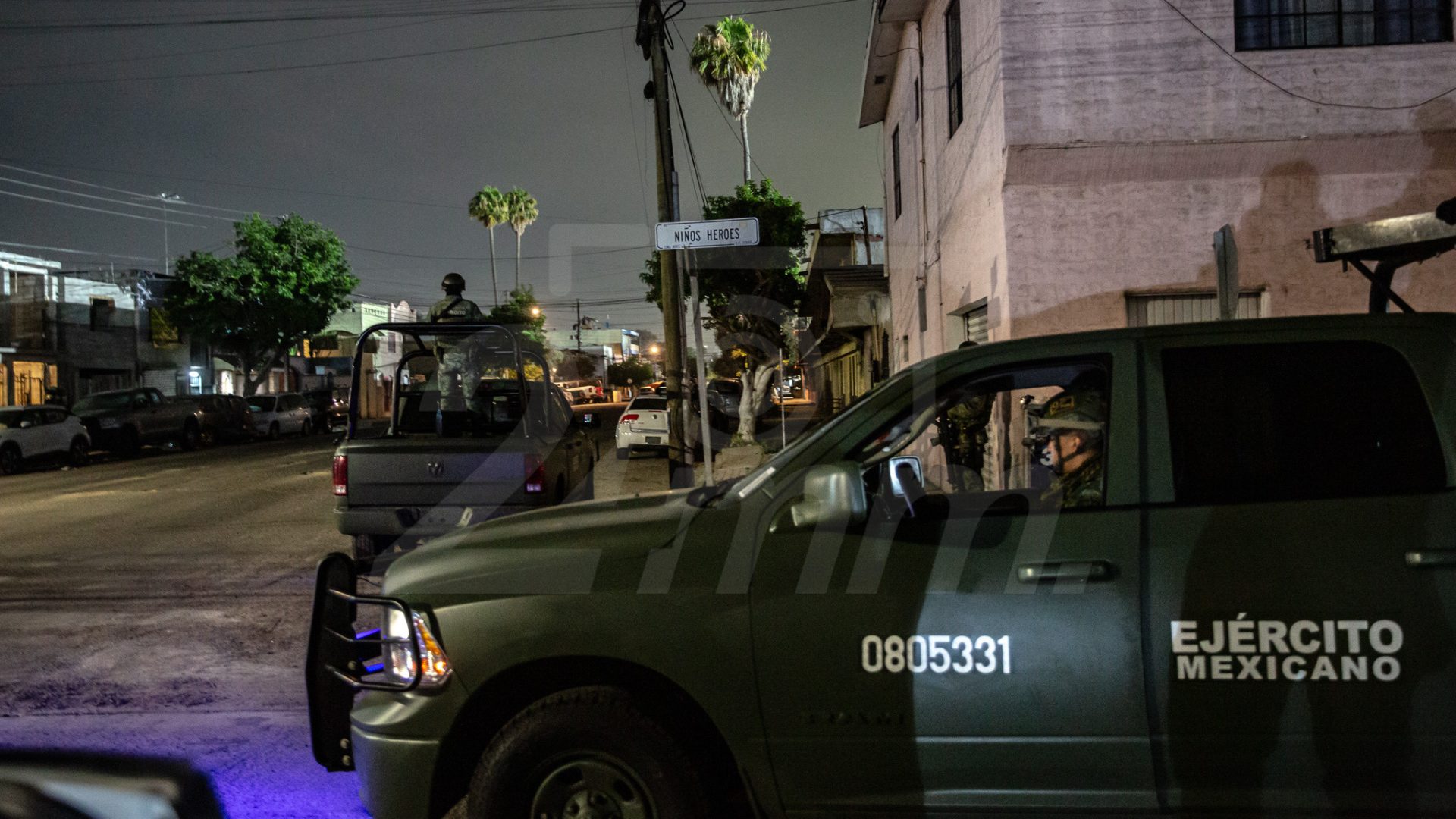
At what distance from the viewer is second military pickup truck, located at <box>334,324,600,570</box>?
25.6 ft

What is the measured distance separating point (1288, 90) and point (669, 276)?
678 centimetres

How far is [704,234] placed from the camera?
984 cm

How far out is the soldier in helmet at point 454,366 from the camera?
8.76 m

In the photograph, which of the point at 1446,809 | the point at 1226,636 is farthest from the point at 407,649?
the point at 1446,809

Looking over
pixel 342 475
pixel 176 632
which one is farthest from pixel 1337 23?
pixel 176 632

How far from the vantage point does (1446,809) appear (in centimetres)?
270

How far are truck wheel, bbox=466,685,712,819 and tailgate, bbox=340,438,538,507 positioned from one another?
5034 millimetres

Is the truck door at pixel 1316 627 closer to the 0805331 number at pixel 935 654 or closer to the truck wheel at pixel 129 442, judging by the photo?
the 0805331 number at pixel 935 654

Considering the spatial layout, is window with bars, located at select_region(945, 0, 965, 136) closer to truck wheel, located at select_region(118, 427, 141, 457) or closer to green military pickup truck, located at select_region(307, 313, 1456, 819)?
green military pickup truck, located at select_region(307, 313, 1456, 819)

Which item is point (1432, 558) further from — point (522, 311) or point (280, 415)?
point (522, 311)

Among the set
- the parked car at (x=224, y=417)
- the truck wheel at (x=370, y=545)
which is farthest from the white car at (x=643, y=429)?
the parked car at (x=224, y=417)

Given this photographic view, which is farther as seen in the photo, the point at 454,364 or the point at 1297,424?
the point at 454,364

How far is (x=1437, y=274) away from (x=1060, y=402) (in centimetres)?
785

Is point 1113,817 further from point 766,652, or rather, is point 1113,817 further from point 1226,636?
point 766,652
